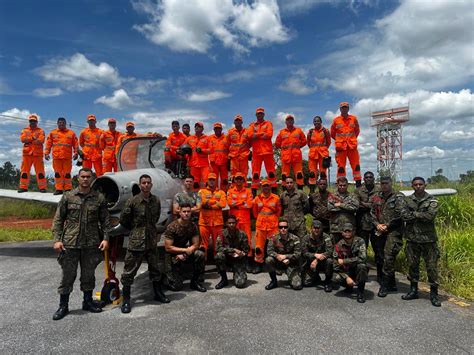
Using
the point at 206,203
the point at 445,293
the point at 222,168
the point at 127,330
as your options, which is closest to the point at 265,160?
the point at 222,168

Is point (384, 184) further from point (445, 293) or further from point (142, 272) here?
point (142, 272)

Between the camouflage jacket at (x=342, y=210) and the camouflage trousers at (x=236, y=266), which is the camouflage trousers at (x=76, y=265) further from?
the camouflage jacket at (x=342, y=210)

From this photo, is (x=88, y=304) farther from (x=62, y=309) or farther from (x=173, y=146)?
(x=173, y=146)

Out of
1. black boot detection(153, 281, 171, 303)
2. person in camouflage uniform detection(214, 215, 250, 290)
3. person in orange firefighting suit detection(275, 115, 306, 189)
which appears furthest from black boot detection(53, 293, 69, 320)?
person in orange firefighting suit detection(275, 115, 306, 189)

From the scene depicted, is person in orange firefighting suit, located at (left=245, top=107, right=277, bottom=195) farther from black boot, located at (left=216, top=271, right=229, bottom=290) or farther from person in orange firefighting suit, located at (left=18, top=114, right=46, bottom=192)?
person in orange firefighting suit, located at (left=18, top=114, right=46, bottom=192)

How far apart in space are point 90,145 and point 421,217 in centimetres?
933

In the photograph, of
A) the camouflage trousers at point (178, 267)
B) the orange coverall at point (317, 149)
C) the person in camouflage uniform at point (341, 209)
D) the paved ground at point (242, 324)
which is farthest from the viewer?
the orange coverall at point (317, 149)

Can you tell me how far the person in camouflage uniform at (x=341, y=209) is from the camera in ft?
19.1

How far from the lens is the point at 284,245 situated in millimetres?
6070

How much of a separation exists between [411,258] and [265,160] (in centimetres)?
431

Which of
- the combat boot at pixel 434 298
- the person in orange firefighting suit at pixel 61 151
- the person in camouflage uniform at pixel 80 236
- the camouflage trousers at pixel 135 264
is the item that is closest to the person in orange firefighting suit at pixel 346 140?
the combat boot at pixel 434 298

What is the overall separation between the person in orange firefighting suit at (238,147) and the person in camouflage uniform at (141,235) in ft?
12.0

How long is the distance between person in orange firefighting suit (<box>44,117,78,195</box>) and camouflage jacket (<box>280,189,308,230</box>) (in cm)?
687

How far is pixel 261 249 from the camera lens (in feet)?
22.0
